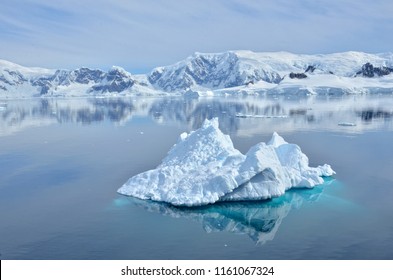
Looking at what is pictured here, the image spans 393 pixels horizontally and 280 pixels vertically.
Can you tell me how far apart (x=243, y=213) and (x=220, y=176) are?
2.14 m

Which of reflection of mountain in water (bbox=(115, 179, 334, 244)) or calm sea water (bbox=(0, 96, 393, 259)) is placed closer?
calm sea water (bbox=(0, 96, 393, 259))

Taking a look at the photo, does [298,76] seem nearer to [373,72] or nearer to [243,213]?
[373,72]

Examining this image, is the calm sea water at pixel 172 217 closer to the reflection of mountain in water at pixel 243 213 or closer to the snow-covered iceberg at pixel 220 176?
the reflection of mountain in water at pixel 243 213

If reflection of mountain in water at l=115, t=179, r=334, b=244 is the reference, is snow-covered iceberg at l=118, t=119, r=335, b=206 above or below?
above

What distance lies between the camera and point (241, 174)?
1989 cm

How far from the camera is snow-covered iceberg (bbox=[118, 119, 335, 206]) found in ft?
64.4

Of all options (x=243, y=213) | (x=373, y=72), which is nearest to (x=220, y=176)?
(x=243, y=213)

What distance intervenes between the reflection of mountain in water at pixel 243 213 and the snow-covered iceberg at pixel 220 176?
389 mm

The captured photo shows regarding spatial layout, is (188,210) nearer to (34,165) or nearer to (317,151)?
(34,165)

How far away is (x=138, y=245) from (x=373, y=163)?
19442mm

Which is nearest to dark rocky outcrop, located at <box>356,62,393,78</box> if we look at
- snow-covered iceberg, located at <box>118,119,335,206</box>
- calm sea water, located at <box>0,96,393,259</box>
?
calm sea water, located at <box>0,96,393,259</box>

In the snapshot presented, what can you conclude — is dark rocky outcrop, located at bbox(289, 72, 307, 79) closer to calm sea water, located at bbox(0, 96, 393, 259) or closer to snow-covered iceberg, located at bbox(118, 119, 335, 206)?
calm sea water, located at bbox(0, 96, 393, 259)

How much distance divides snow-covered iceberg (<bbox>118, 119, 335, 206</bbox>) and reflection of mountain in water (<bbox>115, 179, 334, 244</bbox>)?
0.39 meters

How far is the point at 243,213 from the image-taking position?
18625 mm
